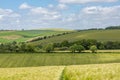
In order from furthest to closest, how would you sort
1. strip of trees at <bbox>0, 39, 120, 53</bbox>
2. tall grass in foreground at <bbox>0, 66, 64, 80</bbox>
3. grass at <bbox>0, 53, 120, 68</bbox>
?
strip of trees at <bbox>0, 39, 120, 53</bbox> → grass at <bbox>0, 53, 120, 68</bbox> → tall grass in foreground at <bbox>0, 66, 64, 80</bbox>

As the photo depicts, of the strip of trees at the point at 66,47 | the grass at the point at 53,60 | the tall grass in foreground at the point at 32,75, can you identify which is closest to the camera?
the tall grass in foreground at the point at 32,75

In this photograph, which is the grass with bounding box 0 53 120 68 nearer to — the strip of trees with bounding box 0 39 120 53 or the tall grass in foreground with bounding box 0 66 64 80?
the strip of trees with bounding box 0 39 120 53

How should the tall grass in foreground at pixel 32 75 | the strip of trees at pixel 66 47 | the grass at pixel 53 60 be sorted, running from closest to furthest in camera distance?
the tall grass in foreground at pixel 32 75 < the grass at pixel 53 60 < the strip of trees at pixel 66 47

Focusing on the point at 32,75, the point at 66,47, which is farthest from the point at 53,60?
the point at 32,75

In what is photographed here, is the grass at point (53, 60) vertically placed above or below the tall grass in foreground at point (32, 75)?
below

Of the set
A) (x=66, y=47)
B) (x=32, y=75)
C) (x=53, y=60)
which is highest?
(x=32, y=75)

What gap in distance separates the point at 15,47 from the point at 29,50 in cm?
963

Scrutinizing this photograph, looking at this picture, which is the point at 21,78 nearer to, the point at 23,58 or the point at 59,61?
the point at 59,61

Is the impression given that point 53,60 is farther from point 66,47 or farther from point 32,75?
point 32,75

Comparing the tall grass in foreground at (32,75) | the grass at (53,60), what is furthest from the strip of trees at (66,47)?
the tall grass in foreground at (32,75)

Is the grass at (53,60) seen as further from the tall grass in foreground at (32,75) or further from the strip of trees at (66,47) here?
the tall grass in foreground at (32,75)

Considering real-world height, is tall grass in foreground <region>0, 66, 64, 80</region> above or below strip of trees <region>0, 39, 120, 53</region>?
above

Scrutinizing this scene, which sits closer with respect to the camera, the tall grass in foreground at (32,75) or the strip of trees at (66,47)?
the tall grass in foreground at (32,75)

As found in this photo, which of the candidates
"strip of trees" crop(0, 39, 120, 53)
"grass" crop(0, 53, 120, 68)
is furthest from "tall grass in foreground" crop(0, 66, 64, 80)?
"strip of trees" crop(0, 39, 120, 53)
